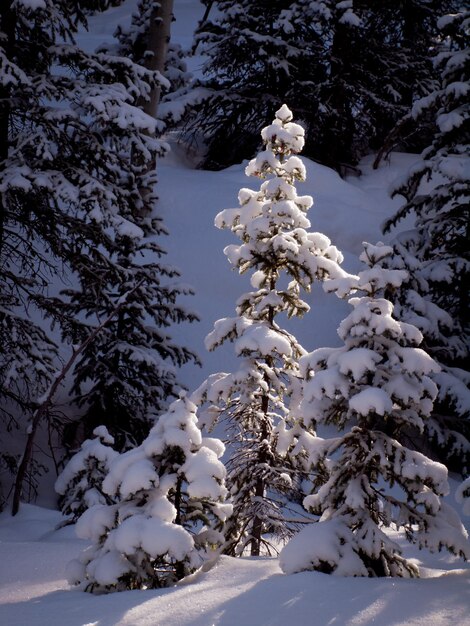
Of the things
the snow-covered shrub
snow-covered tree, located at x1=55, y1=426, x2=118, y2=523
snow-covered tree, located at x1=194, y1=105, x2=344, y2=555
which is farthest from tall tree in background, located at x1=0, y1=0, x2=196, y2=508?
the snow-covered shrub

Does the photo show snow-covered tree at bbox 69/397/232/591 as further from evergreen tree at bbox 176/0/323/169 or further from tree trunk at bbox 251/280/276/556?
evergreen tree at bbox 176/0/323/169

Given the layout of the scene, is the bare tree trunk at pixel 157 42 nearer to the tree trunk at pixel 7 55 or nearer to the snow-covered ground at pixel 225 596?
the tree trunk at pixel 7 55

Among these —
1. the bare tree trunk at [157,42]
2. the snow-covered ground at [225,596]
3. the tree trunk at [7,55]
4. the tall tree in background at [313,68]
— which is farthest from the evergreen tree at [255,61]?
the snow-covered ground at [225,596]

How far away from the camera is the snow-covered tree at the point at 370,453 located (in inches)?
209

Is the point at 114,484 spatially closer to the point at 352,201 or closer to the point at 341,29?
the point at 352,201

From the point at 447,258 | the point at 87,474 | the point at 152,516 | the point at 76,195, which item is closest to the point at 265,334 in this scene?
the point at 152,516

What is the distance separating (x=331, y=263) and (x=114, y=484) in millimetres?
3267

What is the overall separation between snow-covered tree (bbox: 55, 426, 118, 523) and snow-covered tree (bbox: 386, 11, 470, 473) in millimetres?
5405

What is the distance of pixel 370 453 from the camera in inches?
223

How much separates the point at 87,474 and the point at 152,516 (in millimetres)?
3671

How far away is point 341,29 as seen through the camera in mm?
18547

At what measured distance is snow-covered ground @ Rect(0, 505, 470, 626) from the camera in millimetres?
4363

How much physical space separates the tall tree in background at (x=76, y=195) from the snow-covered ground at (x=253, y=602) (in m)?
4.91

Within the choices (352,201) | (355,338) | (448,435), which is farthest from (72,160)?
(352,201)
